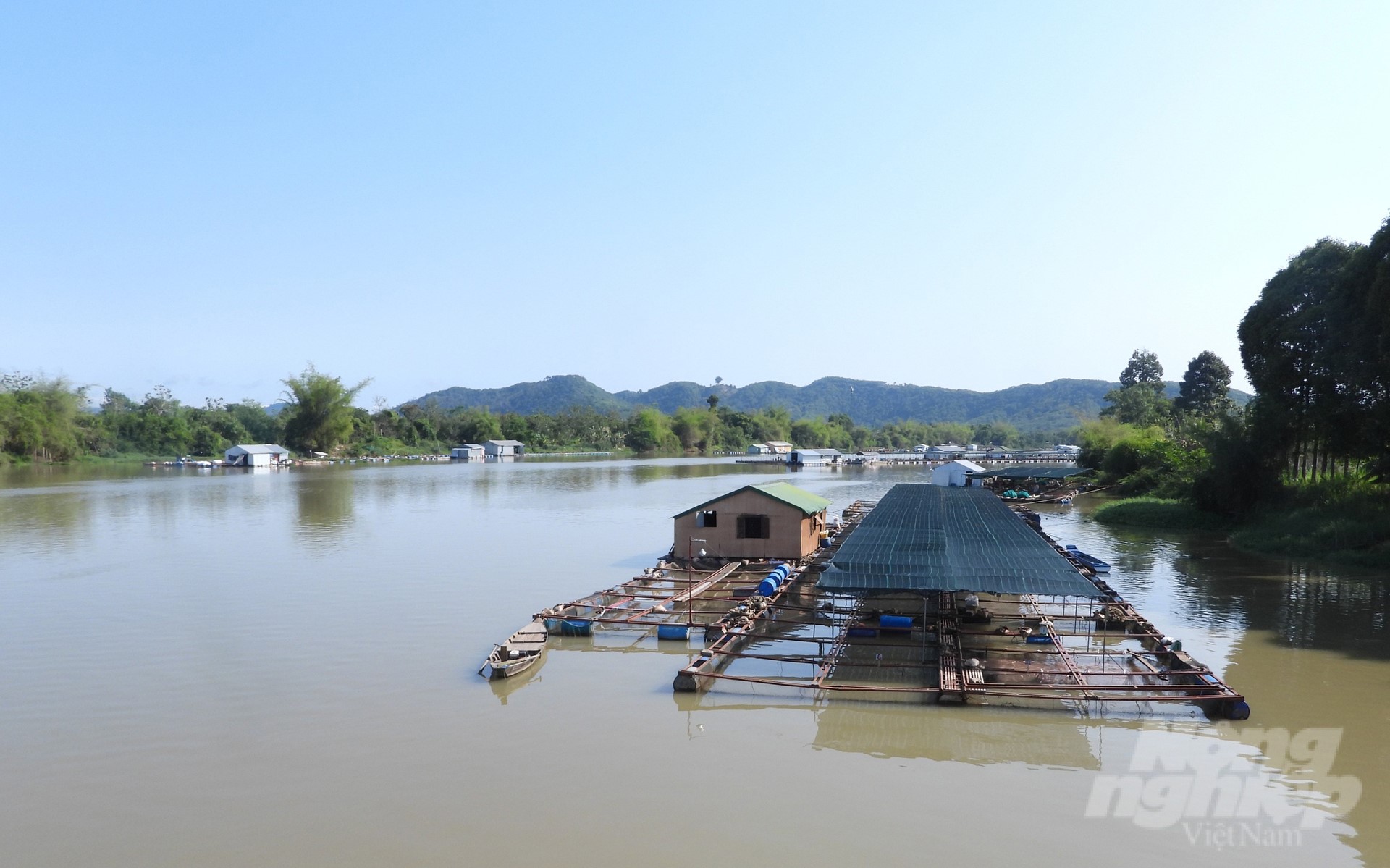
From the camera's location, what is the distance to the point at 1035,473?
6078cm

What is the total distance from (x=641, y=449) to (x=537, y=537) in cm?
11404

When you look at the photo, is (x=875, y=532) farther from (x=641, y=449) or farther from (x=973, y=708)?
(x=641, y=449)

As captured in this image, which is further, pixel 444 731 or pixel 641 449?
pixel 641 449

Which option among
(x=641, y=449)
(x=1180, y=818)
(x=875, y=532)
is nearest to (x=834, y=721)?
(x=1180, y=818)

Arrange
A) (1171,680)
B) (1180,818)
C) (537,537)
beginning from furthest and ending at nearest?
(537,537) → (1171,680) → (1180,818)

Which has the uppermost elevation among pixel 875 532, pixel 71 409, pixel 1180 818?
pixel 71 409

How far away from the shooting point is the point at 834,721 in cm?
1360

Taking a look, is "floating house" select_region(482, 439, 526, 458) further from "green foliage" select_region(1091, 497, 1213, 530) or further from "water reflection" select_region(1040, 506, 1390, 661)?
"water reflection" select_region(1040, 506, 1390, 661)

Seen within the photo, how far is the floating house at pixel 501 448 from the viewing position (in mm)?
123812

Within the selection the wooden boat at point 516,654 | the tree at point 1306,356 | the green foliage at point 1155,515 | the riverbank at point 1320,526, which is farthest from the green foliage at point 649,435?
the wooden boat at point 516,654

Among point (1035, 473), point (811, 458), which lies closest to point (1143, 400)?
point (1035, 473)

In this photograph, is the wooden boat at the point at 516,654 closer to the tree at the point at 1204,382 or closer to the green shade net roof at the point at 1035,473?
the green shade net roof at the point at 1035,473

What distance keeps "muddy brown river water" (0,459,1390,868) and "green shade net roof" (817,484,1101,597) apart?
2.57 meters

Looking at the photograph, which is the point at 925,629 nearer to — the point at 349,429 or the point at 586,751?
the point at 586,751
